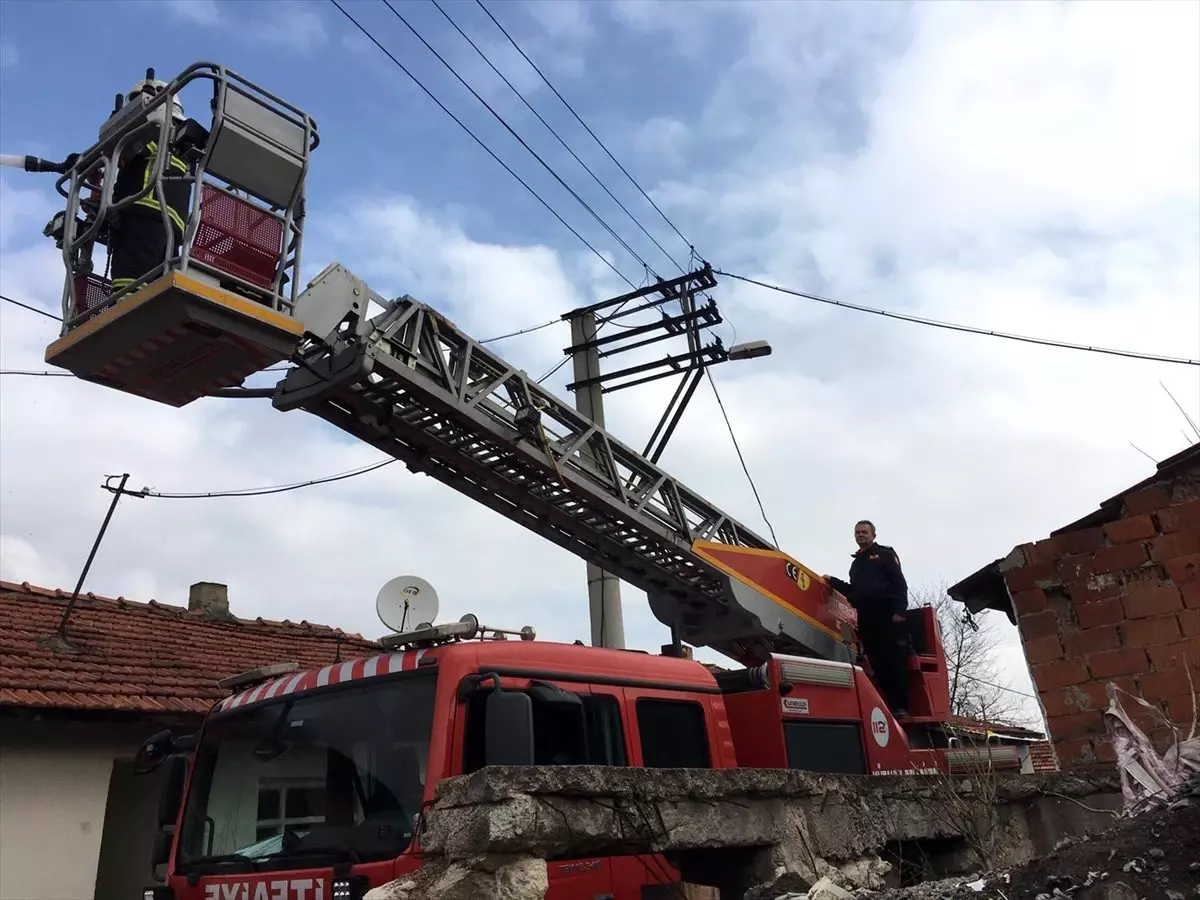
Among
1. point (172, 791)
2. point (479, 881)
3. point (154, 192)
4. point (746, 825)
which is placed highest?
point (154, 192)

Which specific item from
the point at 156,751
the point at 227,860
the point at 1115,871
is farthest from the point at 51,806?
the point at 1115,871

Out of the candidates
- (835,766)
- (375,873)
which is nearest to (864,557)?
(835,766)

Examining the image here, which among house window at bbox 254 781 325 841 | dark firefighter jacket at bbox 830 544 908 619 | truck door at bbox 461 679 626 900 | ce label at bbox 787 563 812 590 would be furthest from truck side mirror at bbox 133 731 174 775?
dark firefighter jacket at bbox 830 544 908 619

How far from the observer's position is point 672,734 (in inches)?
198

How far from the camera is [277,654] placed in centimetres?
1127

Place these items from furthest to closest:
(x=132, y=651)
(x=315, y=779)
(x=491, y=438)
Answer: (x=132, y=651), (x=491, y=438), (x=315, y=779)

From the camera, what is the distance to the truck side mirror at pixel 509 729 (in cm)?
388

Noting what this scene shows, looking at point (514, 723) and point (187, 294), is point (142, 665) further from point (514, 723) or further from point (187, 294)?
point (514, 723)

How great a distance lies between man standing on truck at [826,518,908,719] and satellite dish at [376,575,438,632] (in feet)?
11.4

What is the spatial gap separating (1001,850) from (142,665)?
7649mm

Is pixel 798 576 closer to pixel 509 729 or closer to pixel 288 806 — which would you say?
pixel 509 729

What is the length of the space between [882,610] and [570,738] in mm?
4125

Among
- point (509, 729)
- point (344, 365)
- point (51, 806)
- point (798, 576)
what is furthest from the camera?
point (798, 576)

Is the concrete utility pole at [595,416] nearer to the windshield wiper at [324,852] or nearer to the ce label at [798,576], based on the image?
the ce label at [798,576]
